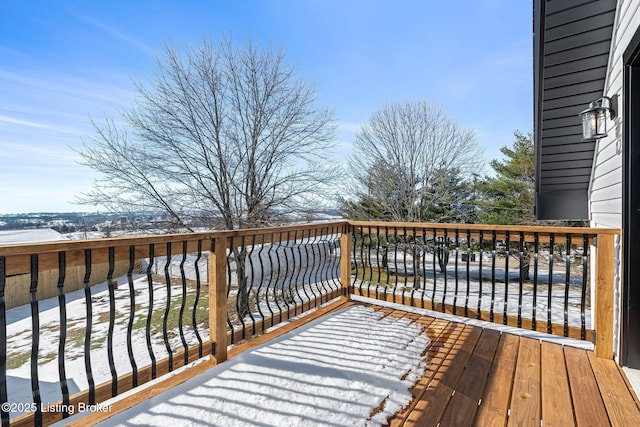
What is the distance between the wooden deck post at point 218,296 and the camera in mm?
2176

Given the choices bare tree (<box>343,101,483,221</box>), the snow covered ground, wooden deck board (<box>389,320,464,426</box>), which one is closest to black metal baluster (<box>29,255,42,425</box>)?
wooden deck board (<box>389,320,464,426</box>)

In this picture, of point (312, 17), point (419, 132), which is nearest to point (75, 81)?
point (312, 17)

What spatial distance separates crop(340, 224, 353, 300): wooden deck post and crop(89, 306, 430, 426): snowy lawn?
1.04 m

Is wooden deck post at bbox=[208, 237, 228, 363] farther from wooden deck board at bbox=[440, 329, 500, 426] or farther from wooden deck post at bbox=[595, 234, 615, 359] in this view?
wooden deck post at bbox=[595, 234, 615, 359]

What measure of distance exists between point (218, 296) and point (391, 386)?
134 cm

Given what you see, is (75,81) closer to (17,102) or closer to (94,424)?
(17,102)

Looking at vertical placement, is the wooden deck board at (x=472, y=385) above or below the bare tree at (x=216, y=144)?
below

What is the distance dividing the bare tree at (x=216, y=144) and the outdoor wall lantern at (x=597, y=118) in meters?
6.24

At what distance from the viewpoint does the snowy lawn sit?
158cm

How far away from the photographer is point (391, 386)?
1.87 meters

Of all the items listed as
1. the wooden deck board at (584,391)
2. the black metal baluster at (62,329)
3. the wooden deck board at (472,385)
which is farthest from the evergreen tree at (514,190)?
the black metal baluster at (62,329)

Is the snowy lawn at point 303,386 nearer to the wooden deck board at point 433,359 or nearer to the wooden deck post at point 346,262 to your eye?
the wooden deck board at point 433,359

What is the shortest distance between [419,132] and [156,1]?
857 centimetres

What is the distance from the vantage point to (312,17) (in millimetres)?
7609
